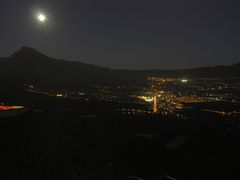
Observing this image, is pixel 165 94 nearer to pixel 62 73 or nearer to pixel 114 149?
pixel 62 73

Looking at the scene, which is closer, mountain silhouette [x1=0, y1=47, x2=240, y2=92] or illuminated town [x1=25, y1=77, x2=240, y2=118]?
illuminated town [x1=25, y1=77, x2=240, y2=118]

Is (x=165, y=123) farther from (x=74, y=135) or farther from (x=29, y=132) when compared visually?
(x=29, y=132)

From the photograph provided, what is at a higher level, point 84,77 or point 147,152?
point 84,77

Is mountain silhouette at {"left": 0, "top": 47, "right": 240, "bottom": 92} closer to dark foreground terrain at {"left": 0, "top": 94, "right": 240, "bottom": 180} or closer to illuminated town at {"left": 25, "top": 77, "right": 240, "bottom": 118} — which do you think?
illuminated town at {"left": 25, "top": 77, "right": 240, "bottom": 118}

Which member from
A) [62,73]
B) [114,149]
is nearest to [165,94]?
[62,73]

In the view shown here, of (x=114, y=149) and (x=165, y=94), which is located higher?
(x=165, y=94)

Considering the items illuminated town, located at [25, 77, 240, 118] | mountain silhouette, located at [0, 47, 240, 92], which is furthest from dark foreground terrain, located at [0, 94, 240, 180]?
mountain silhouette, located at [0, 47, 240, 92]

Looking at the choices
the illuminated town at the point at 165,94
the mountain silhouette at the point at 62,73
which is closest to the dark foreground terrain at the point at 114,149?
the illuminated town at the point at 165,94

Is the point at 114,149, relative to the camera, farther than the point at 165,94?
No

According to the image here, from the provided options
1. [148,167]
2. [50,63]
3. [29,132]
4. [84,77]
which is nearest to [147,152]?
[148,167]
